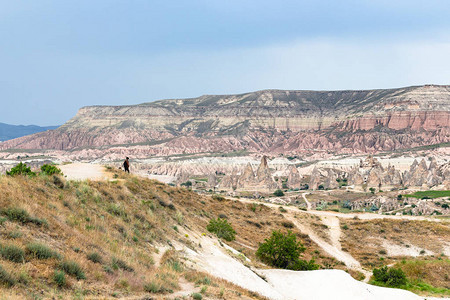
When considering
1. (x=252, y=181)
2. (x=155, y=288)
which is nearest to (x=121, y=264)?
(x=155, y=288)

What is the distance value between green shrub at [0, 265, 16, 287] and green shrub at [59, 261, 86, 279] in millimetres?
1398

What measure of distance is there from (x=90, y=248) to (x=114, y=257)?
72 centimetres

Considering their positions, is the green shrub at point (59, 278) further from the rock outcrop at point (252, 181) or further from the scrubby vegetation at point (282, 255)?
the rock outcrop at point (252, 181)

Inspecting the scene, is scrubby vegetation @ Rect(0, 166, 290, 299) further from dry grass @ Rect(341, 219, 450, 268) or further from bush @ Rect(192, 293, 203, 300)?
dry grass @ Rect(341, 219, 450, 268)

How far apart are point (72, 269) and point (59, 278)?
611 mm

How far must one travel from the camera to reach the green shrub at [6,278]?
25.0 ft

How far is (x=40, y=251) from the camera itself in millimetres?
9133

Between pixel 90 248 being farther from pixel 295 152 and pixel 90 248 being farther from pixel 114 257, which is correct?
pixel 295 152

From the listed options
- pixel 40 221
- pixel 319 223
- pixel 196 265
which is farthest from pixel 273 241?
pixel 319 223

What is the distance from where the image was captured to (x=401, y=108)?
199125 millimetres

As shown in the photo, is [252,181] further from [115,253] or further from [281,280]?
[115,253]

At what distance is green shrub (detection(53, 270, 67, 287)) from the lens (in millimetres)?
8452

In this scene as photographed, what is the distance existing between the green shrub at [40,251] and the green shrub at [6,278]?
4.07 ft

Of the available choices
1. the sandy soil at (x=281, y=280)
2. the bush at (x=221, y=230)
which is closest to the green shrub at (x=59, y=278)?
the sandy soil at (x=281, y=280)
